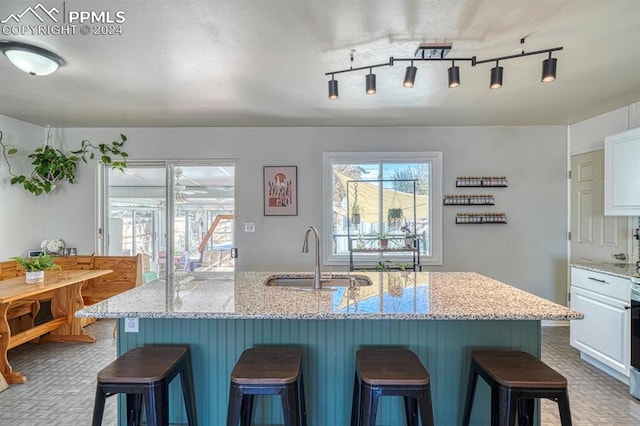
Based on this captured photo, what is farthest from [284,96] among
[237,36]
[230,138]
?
[230,138]

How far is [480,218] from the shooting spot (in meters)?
4.07

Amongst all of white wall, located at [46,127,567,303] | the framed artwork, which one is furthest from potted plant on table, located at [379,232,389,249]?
the framed artwork

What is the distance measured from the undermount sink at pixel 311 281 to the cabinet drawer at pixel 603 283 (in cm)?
210

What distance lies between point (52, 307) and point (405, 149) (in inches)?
174

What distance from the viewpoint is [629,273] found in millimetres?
2639

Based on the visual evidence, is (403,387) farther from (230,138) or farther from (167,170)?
(167,170)

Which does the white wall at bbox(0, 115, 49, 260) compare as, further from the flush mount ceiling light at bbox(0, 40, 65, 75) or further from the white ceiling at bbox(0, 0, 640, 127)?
the flush mount ceiling light at bbox(0, 40, 65, 75)

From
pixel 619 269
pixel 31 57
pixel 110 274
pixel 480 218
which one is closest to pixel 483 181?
pixel 480 218

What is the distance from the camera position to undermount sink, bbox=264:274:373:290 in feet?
7.64

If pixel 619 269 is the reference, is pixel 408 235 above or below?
above

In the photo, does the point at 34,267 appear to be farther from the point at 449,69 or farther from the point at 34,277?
the point at 449,69

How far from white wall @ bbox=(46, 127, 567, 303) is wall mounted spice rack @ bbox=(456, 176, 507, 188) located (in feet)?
0.26

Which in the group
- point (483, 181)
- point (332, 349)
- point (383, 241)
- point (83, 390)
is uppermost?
point (483, 181)

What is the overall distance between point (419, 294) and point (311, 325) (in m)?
0.65
